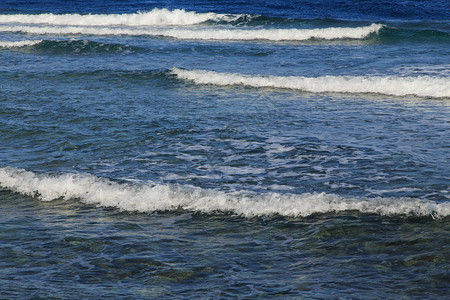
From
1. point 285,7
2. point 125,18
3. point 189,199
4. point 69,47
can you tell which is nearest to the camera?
point 189,199

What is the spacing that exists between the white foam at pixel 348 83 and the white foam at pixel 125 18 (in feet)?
50.7

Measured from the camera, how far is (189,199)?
6348mm

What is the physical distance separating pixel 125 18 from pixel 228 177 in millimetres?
25864

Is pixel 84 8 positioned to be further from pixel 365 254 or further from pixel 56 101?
pixel 365 254

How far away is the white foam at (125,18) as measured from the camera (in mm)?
30067

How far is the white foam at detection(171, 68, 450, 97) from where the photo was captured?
12539 mm

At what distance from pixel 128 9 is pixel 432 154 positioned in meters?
30.4

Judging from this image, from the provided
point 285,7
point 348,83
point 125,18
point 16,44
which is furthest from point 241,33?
point 348,83

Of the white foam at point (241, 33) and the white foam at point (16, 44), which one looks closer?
the white foam at point (16, 44)

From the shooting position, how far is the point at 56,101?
40.6ft

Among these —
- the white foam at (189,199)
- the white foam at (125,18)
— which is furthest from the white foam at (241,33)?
the white foam at (189,199)

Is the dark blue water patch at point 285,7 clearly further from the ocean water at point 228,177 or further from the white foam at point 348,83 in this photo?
the white foam at point 348,83

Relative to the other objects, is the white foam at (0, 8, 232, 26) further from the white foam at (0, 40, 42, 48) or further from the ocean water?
the ocean water

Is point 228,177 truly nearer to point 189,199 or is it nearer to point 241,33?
point 189,199
